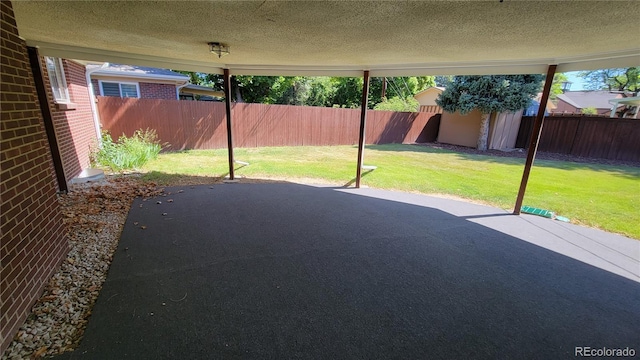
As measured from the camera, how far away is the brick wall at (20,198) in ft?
6.33

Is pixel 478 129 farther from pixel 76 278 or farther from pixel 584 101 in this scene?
pixel 584 101

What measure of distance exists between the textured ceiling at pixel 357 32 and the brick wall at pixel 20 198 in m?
0.79

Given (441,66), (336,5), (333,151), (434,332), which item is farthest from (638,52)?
(333,151)

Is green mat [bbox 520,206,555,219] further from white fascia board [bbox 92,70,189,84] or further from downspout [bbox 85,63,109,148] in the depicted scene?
white fascia board [bbox 92,70,189,84]

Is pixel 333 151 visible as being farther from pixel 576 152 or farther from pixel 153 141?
pixel 576 152

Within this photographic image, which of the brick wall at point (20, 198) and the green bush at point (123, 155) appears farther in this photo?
the green bush at point (123, 155)

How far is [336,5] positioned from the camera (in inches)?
90.9

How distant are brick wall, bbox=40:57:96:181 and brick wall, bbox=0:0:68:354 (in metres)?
3.11

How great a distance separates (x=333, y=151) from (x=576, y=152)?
34.6ft

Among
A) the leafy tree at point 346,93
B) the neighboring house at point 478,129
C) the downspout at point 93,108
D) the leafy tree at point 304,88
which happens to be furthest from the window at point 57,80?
the leafy tree at point 346,93

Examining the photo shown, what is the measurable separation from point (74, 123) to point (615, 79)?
39531mm

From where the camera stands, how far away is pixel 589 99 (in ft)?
96.2

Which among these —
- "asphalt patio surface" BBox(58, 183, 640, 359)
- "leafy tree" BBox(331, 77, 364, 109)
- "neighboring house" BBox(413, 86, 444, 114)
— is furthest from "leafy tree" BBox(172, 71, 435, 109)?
"asphalt patio surface" BBox(58, 183, 640, 359)

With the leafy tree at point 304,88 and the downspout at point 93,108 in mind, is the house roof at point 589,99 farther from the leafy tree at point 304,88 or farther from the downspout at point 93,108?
the downspout at point 93,108
